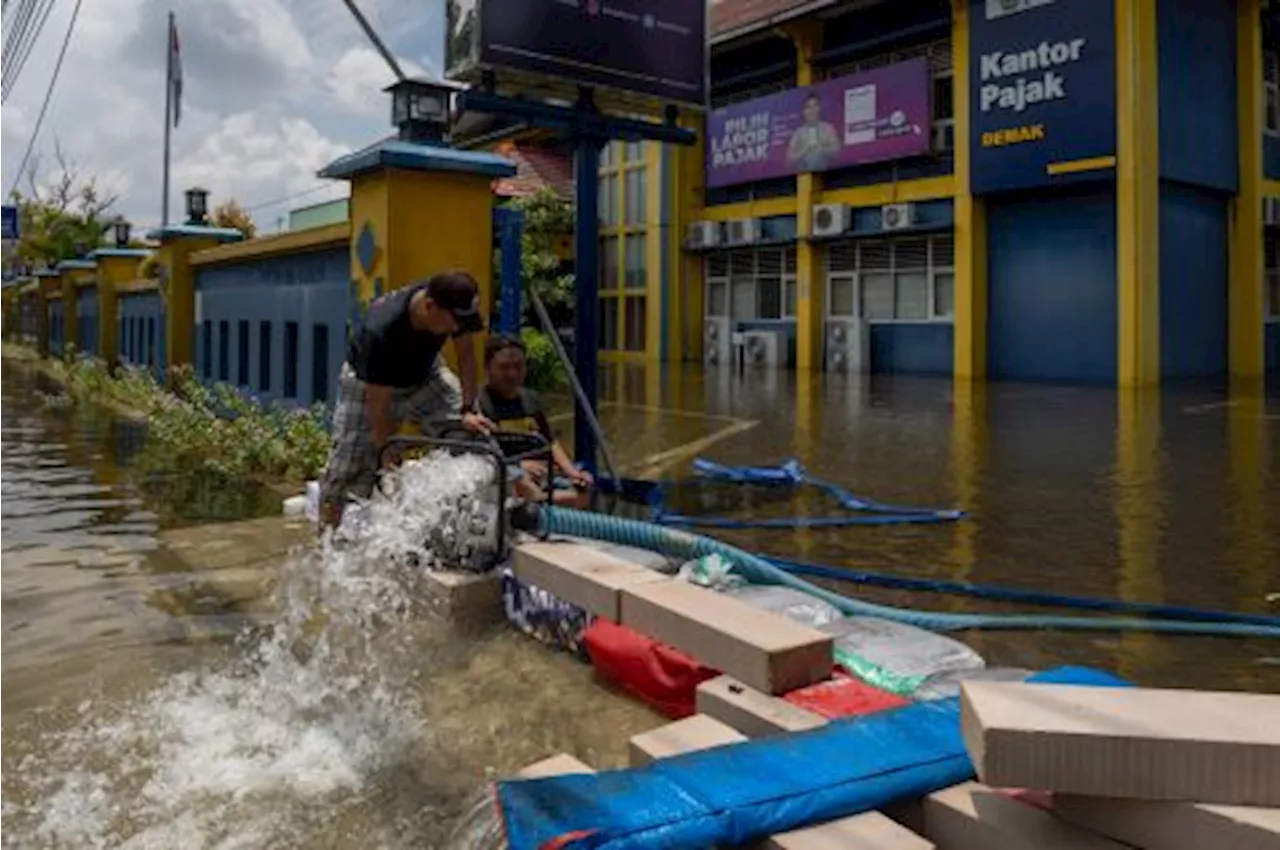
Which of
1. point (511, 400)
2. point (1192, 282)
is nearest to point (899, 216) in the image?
point (1192, 282)

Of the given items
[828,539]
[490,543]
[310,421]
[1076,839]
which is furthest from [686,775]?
[310,421]

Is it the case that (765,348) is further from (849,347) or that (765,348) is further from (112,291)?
(112,291)

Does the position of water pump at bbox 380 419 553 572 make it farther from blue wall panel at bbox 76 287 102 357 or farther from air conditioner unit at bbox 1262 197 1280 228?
air conditioner unit at bbox 1262 197 1280 228

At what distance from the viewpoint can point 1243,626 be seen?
173 inches

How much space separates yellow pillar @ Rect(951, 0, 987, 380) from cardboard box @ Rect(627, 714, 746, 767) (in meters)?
19.0

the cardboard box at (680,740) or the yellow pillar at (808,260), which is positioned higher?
the yellow pillar at (808,260)

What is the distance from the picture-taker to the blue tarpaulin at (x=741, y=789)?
232 centimetres

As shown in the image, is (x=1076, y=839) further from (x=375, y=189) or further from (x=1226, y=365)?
(x=1226, y=365)

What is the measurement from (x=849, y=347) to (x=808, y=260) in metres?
2.34

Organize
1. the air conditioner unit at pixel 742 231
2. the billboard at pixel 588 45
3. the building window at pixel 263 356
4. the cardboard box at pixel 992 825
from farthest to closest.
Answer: the air conditioner unit at pixel 742 231, the building window at pixel 263 356, the billboard at pixel 588 45, the cardboard box at pixel 992 825

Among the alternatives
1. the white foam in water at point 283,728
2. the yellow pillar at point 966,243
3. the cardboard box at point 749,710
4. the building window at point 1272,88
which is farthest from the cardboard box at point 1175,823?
the building window at point 1272,88

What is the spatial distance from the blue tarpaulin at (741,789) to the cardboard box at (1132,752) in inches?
12.6

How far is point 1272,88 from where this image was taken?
21.7 metres

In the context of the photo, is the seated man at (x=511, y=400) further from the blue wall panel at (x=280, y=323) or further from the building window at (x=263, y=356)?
the building window at (x=263, y=356)
